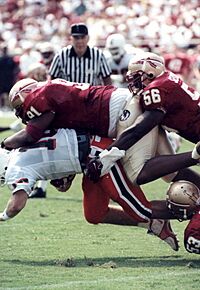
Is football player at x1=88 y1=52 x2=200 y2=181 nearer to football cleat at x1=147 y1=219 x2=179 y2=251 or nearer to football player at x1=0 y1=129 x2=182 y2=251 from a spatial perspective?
football player at x1=0 y1=129 x2=182 y2=251

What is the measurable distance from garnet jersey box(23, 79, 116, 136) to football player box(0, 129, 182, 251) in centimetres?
7

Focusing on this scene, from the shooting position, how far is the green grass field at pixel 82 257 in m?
4.93

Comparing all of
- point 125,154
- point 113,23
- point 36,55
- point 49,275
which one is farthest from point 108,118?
point 113,23

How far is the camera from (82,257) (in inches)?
227

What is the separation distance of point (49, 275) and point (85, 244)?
114 cm

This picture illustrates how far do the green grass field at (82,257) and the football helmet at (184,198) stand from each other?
27 cm

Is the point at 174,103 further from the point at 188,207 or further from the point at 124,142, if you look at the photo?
the point at 188,207

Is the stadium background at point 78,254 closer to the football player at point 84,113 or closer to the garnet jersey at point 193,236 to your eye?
the garnet jersey at point 193,236

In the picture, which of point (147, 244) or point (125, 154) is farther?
point (147, 244)

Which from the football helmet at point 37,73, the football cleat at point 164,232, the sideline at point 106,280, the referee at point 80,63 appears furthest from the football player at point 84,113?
the referee at point 80,63

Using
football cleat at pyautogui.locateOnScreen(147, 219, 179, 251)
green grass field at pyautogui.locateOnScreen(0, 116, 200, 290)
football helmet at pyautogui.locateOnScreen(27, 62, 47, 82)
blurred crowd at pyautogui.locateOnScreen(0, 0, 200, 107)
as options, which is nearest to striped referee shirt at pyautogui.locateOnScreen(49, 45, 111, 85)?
football helmet at pyautogui.locateOnScreen(27, 62, 47, 82)

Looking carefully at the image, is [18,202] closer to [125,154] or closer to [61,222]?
[125,154]

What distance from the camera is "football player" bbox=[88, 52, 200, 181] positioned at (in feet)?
18.8

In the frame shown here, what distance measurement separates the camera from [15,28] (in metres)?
25.0
